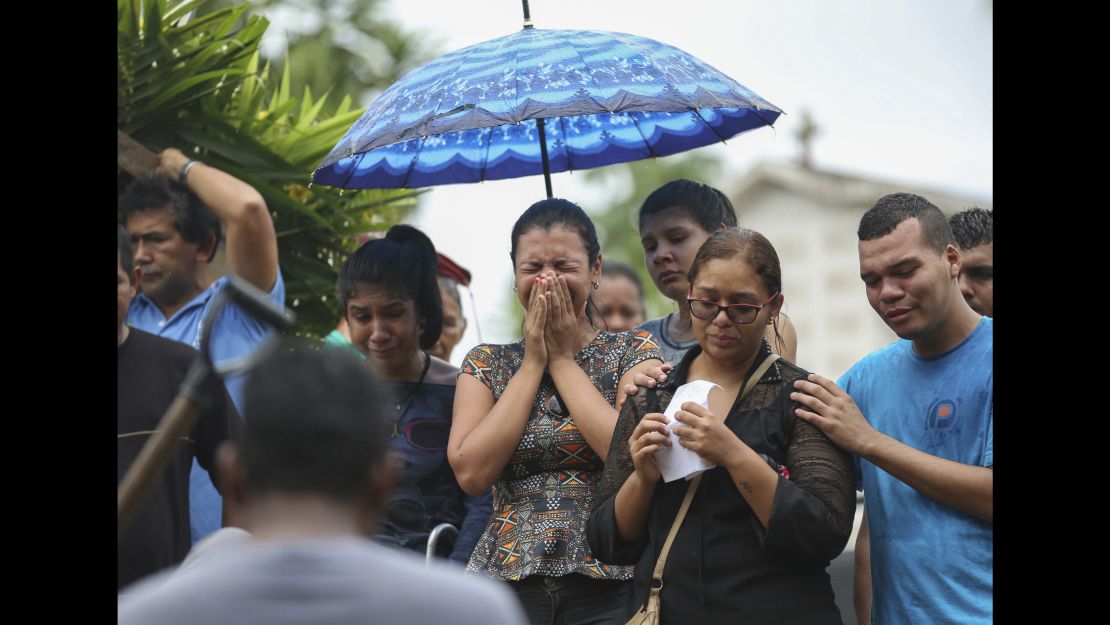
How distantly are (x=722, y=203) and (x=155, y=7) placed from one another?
99.6 inches

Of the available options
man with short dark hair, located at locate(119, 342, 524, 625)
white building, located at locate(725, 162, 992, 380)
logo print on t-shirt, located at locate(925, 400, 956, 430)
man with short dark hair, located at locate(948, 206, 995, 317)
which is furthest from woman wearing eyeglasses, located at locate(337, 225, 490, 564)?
white building, located at locate(725, 162, 992, 380)

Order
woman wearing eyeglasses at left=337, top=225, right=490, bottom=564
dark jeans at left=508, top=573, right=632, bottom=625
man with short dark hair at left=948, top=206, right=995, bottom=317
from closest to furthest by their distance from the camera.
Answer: dark jeans at left=508, top=573, right=632, bottom=625
woman wearing eyeglasses at left=337, top=225, right=490, bottom=564
man with short dark hair at left=948, top=206, right=995, bottom=317

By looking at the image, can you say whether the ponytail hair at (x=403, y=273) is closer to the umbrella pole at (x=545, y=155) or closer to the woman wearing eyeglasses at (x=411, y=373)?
the woman wearing eyeglasses at (x=411, y=373)

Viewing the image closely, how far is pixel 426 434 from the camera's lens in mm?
4434

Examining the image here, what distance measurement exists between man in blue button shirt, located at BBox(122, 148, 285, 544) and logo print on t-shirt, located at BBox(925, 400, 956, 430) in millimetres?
2353

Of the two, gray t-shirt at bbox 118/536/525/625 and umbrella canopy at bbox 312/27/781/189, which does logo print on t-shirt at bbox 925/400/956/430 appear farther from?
gray t-shirt at bbox 118/536/525/625

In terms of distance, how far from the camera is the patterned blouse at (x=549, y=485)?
3.85 meters

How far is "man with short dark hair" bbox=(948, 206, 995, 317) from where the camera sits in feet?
14.8

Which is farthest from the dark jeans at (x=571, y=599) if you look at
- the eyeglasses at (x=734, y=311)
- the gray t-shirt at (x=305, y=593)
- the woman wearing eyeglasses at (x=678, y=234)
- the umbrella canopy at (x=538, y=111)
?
the gray t-shirt at (x=305, y=593)

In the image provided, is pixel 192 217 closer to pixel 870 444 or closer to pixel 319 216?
pixel 319 216

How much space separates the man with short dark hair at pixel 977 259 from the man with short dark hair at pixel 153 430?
2.54m

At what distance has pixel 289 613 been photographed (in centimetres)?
191

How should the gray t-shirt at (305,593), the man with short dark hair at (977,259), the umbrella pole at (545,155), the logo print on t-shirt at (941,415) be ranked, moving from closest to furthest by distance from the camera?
the gray t-shirt at (305,593)
the logo print on t-shirt at (941,415)
the man with short dark hair at (977,259)
the umbrella pole at (545,155)
